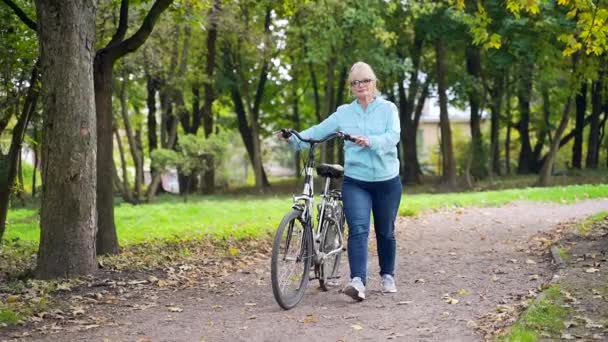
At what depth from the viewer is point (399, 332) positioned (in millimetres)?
6348

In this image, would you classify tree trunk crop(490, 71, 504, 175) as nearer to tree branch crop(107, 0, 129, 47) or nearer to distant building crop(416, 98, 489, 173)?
distant building crop(416, 98, 489, 173)

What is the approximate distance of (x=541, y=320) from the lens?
6.08 metres

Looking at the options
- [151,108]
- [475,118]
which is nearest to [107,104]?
[151,108]

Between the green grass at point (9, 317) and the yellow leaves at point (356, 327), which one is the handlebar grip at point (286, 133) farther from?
the green grass at point (9, 317)

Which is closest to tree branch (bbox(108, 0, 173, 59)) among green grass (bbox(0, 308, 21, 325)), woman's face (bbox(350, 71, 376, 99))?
woman's face (bbox(350, 71, 376, 99))

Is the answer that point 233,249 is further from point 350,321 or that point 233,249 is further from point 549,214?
point 549,214

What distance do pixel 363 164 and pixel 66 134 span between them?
3.17 m

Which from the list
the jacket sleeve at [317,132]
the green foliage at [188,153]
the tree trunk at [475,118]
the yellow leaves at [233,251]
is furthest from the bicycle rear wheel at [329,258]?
the tree trunk at [475,118]

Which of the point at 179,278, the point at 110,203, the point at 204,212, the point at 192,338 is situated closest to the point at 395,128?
the point at 192,338

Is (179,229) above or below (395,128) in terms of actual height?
below

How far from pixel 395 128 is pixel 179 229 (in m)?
8.75

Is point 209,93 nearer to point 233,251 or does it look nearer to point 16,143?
point 233,251

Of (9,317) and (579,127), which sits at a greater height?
(579,127)

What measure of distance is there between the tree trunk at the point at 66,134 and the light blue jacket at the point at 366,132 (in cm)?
248
